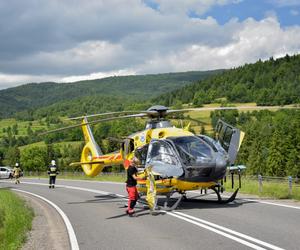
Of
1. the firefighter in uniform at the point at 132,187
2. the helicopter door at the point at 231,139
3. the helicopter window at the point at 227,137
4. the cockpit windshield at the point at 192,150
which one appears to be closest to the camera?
the firefighter in uniform at the point at 132,187

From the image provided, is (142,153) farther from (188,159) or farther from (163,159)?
(188,159)

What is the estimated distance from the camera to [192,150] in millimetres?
13875

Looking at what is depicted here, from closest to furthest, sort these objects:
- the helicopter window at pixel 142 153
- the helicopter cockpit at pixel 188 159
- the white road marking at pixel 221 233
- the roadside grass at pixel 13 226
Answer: the white road marking at pixel 221 233 < the roadside grass at pixel 13 226 < the helicopter cockpit at pixel 188 159 < the helicopter window at pixel 142 153

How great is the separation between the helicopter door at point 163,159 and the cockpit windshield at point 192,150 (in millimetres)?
240

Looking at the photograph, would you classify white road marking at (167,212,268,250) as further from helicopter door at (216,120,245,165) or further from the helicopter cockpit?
helicopter door at (216,120,245,165)

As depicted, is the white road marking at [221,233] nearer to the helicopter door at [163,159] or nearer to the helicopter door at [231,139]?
the helicopter door at [163,159]

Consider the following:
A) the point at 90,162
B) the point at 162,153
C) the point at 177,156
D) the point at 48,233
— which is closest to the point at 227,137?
the point at 177,156

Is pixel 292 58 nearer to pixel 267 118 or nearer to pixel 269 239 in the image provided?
pixel 267 118

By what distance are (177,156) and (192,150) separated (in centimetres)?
49

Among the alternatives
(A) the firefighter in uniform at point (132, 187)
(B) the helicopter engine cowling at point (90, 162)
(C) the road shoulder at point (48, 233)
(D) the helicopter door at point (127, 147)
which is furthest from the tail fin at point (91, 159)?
(A) the firefighter in uniform at point (132, 187)

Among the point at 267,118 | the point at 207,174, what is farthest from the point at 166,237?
the point at 267,118

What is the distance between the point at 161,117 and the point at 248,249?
27.8 feet

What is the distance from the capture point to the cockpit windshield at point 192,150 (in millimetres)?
13633

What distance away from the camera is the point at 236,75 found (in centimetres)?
17488
